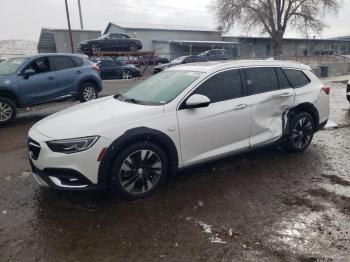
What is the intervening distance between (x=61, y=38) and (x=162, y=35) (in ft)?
38.0

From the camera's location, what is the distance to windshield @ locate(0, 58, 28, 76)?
28.4ft

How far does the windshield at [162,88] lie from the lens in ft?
14.7

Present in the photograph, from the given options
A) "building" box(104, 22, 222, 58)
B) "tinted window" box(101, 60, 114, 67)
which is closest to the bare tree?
"building" box(104, 22, 222, 58)

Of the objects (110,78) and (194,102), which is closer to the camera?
(194,102)

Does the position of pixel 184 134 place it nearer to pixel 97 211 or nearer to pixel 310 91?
pixel 97 211

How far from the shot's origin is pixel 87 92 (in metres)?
10.0

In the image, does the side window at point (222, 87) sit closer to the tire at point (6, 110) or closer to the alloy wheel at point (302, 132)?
the alloy wheel at point (302, 132)

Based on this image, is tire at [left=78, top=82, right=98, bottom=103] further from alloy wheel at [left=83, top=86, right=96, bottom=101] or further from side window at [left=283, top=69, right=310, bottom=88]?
side window at [left=283, top=69, right=310, bottom=88]

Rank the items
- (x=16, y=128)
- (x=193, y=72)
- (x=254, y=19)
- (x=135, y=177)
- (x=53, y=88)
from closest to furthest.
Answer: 1. (x=135, y=177)
2. (x=193, y=72)
3. (x=16, y=128)
4. (x=53, y=88)
5. (x=254, y=19)

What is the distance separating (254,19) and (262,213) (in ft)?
125

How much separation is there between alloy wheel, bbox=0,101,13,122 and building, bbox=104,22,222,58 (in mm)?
29976

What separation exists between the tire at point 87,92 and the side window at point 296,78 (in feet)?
20.3

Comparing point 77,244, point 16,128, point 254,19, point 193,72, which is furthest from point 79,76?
point 254,19

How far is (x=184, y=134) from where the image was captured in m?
4.27
